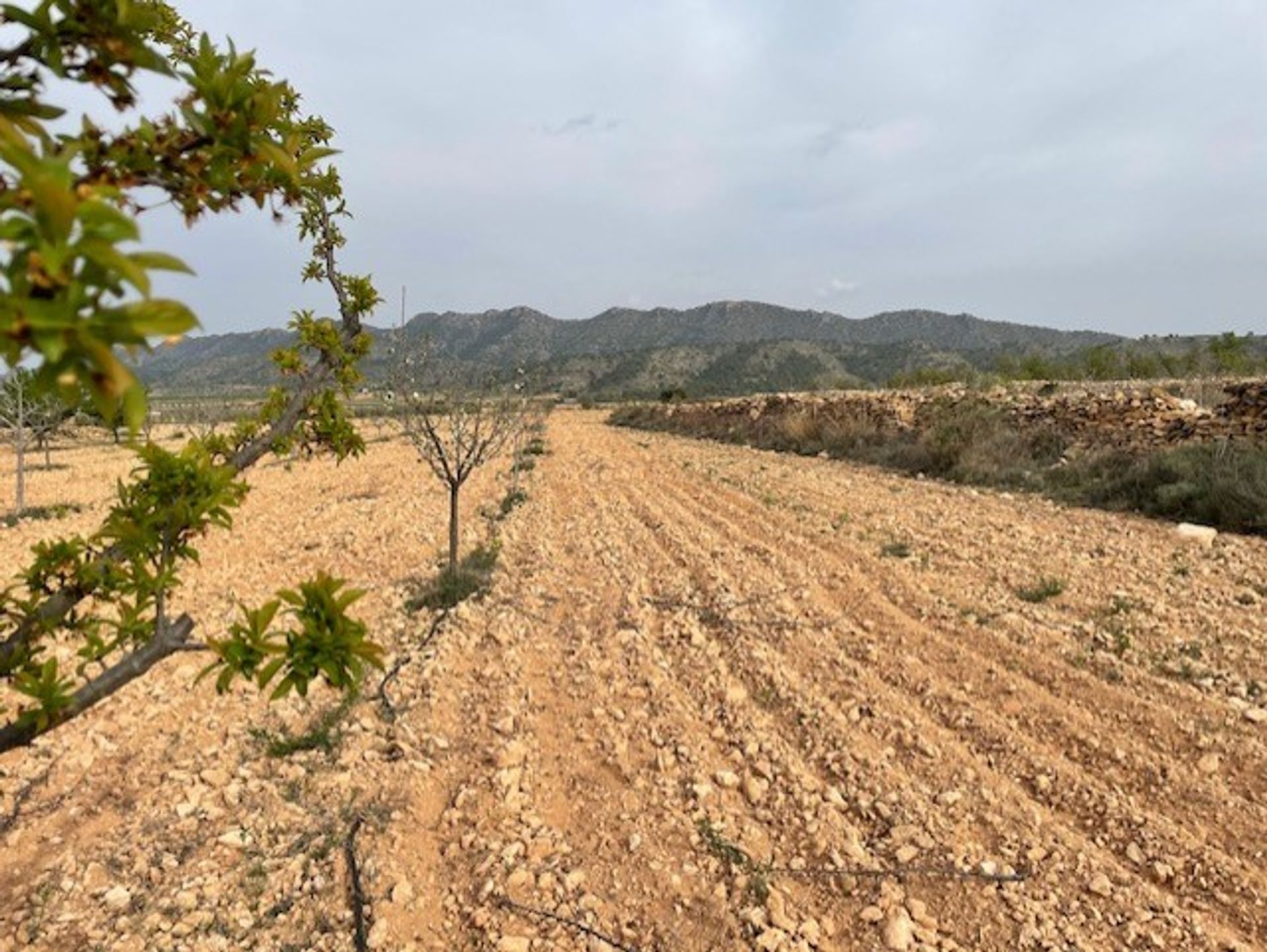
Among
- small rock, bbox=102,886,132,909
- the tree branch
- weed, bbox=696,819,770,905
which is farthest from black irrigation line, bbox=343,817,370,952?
the tree branch

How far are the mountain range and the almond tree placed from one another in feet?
19.5

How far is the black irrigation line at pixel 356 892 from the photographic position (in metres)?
2.89

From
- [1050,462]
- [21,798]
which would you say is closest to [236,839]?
[21,798]

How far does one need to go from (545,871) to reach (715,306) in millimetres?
158212

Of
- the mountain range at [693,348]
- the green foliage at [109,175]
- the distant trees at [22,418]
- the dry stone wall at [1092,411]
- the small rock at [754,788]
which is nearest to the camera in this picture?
the green foliage at [109,175]

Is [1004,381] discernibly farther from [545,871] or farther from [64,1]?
[64,1]

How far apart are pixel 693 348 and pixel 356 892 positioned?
4004 inches

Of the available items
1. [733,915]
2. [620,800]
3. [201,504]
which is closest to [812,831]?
[733,915]

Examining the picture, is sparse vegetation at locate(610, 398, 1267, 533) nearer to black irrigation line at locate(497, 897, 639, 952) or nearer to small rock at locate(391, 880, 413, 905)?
black irrigation line at locate(497, 897, 639, 952)

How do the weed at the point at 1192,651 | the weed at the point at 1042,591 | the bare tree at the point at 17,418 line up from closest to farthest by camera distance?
the weed at the point at 1192,651, the weed at the point at 1042,591, the bare tree at the point at 17,418

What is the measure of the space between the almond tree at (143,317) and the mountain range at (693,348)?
5.96 meters

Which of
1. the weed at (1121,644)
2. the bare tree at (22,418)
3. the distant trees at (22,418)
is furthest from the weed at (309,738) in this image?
the bare tree at (22,418)

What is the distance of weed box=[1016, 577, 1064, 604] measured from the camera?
6258 mm

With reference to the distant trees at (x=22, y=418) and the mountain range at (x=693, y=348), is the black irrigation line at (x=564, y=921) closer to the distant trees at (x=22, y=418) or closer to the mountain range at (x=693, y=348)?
the mountain range at (x=693, y=348)
